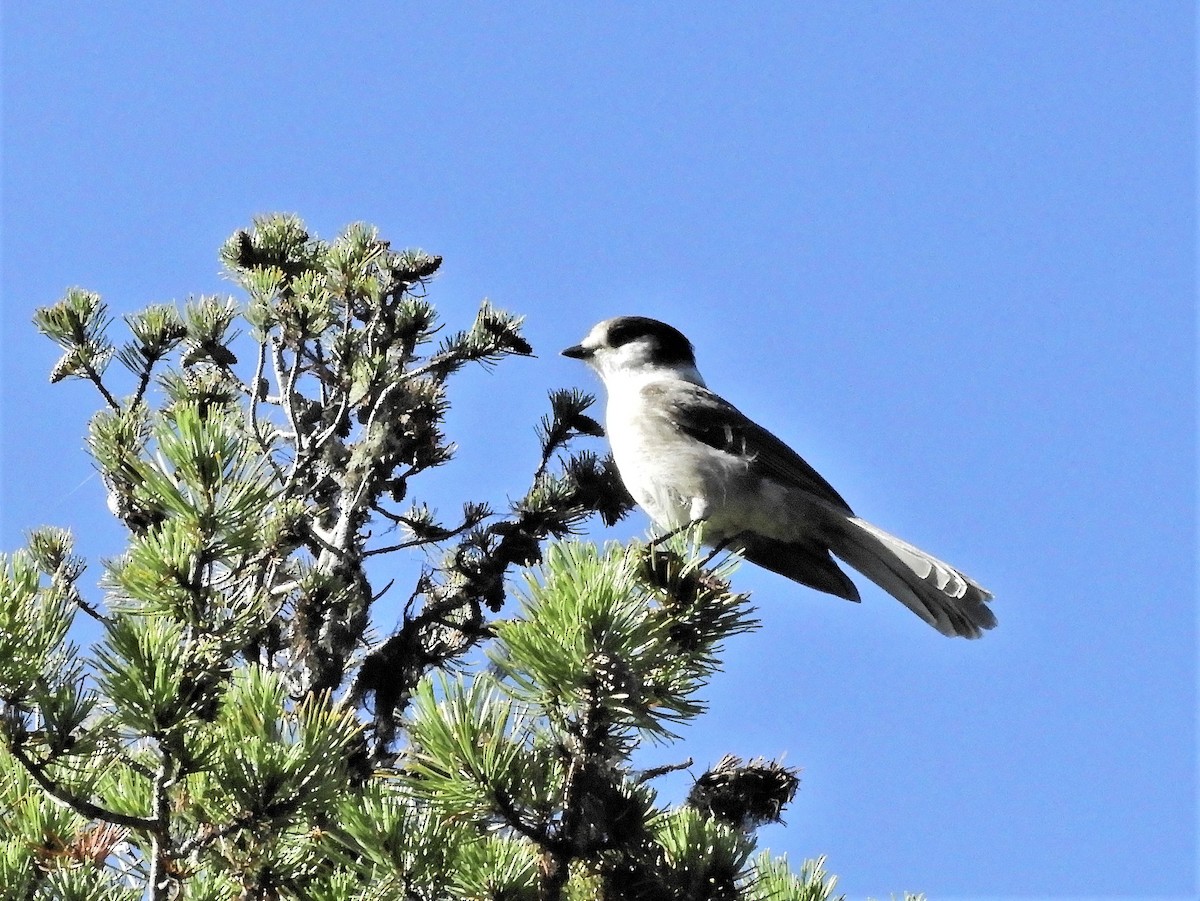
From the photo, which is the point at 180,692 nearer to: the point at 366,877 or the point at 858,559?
the point at 366,877

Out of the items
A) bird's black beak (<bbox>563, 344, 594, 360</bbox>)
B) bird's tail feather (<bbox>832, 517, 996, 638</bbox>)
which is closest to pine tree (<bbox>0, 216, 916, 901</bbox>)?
bird's tail feather (<bbox>832, 517, 996, 638</bbox>)

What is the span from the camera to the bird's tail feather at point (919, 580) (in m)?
4.83

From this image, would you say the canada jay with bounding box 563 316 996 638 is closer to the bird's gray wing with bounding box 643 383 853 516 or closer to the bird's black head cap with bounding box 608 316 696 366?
the bird's gray wing with bounding box 643 383 853 516

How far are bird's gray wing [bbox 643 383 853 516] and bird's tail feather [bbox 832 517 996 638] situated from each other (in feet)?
0.57

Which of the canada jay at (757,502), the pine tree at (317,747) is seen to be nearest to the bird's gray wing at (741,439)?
the canada jay at (757,502)

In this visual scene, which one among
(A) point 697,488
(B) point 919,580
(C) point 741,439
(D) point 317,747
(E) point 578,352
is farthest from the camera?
(E) point 578,352

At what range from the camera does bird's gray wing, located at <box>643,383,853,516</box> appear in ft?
18.3

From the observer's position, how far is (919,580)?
5.12 m

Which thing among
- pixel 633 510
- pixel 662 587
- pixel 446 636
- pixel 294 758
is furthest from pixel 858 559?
pixel 294 758

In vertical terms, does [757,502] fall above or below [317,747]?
above

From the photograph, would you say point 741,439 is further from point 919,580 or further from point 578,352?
point 578,352

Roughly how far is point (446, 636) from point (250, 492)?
2.03 m

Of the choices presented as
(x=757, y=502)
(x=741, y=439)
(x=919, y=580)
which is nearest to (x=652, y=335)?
(x=741, y=439)

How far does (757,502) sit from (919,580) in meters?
0.74
